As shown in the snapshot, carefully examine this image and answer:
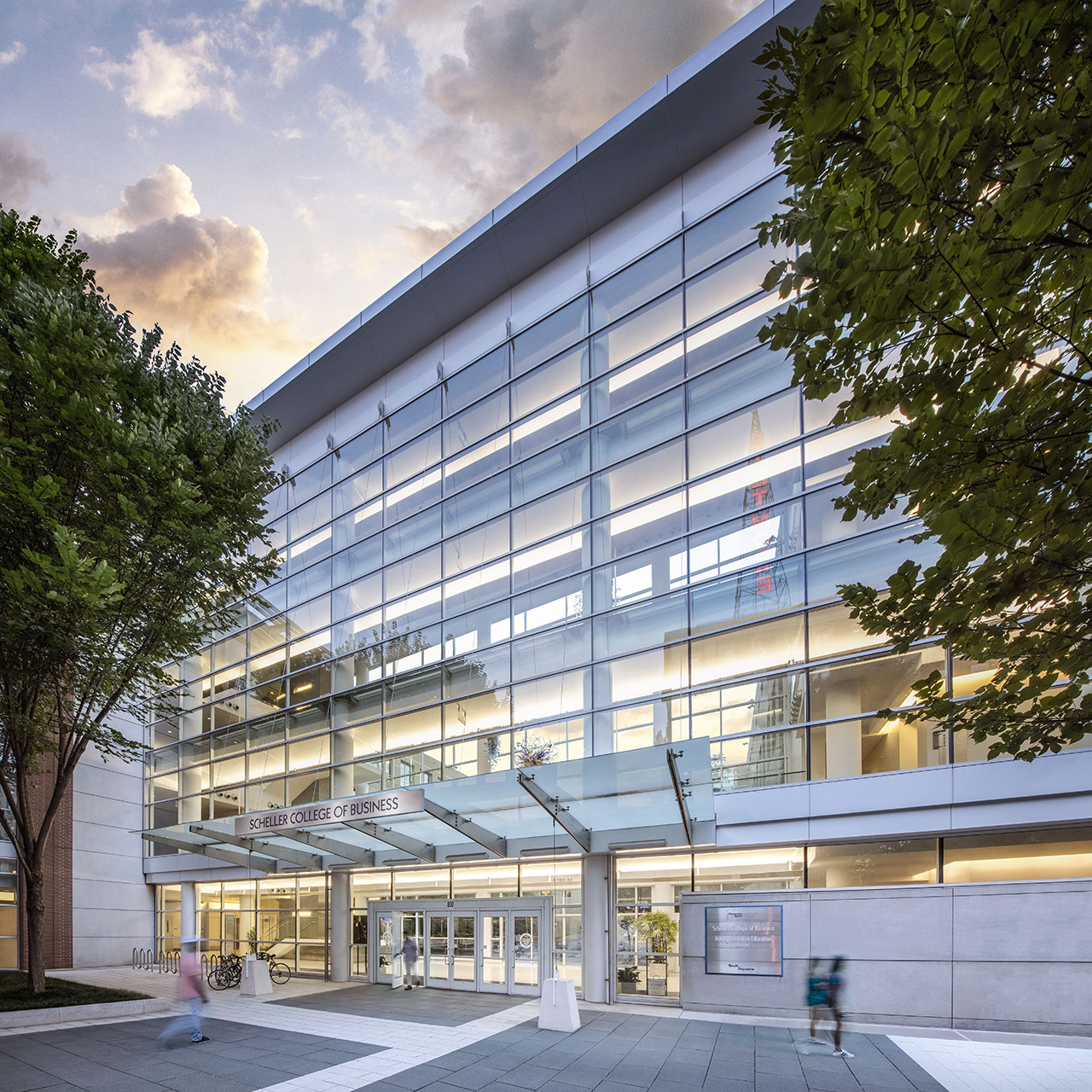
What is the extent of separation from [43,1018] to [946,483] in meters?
19.5

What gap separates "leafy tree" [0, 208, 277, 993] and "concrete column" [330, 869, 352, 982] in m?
8.00

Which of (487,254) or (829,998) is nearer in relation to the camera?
(829,998)

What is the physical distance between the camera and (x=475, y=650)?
70.5 feet

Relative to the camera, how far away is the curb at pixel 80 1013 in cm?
1529

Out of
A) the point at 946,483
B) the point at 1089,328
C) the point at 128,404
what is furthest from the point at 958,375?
the point at 128,404

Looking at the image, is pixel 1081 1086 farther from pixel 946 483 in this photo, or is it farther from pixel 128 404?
pixel 128 404

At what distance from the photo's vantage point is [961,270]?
4.31 m

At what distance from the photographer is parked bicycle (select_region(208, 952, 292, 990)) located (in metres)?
22.5

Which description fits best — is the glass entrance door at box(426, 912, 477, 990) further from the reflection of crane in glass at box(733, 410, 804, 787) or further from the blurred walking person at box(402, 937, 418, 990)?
the reflection of crane in glass at box(733, 410, 804, 787)

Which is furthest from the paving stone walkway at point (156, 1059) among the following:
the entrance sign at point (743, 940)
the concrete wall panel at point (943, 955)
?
the concrete wall panel at point (943, 955)

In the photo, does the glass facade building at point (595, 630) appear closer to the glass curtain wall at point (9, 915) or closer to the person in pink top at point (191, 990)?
the person in pink top at point (191, 990)

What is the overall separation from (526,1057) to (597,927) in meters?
5.32

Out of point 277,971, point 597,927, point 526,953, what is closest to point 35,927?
point 277,971

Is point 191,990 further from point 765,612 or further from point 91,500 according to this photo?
point 765,612
